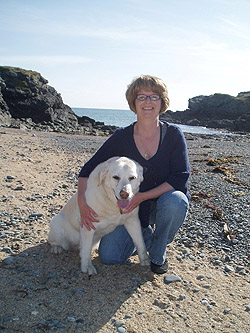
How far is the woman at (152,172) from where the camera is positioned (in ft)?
11.7

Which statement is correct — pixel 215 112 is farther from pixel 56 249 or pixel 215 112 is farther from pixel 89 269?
pixel 89 269

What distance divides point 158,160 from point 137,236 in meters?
0.93

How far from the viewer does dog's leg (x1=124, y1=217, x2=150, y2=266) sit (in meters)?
3.72

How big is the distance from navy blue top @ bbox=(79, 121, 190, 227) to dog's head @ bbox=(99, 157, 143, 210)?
35cm

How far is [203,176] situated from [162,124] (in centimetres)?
544

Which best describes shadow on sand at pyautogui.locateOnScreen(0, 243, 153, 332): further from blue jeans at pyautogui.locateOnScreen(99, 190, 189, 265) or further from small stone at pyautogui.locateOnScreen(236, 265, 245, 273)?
small stone at pyautogui.locateOnScreen(236, 265, 245, 273)

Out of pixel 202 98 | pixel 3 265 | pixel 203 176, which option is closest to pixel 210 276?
pixel 3 265

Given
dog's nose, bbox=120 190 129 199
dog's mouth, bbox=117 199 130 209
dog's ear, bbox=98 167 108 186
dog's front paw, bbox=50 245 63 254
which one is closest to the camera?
dog's nose, bbox=120 190 129 199

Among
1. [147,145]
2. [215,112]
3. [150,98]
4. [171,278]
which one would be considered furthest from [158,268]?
[215,112]

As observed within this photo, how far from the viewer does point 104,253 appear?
149 inches

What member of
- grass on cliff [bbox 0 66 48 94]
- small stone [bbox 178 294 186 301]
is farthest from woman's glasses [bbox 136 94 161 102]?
grass on cliff [bbox 0 66 48 94]

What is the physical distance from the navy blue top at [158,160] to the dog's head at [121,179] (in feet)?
1.15

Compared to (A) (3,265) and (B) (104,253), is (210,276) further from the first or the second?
(A) (3,265)

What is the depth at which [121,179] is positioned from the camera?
326 centimetres
